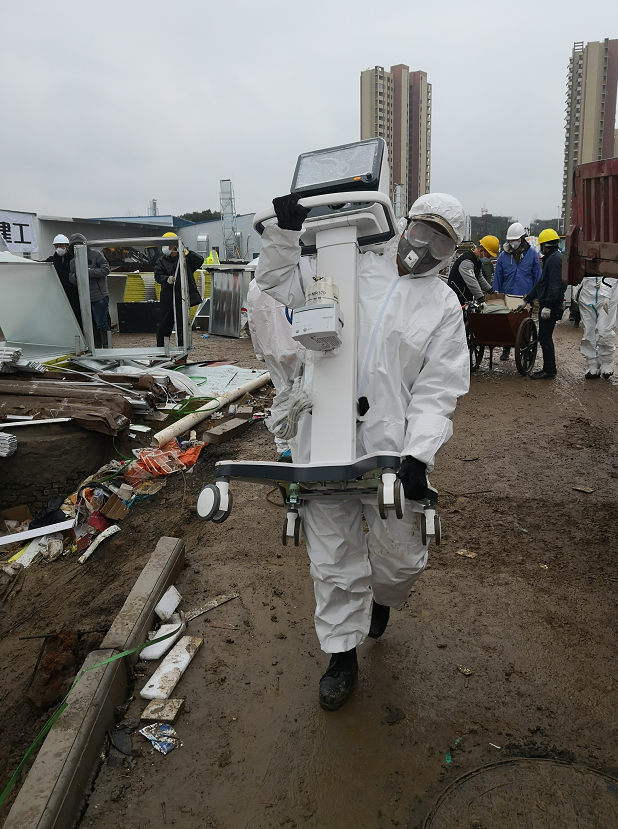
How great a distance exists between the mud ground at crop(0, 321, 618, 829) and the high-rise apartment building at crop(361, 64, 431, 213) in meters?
33.2

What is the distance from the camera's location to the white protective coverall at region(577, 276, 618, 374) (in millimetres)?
8031

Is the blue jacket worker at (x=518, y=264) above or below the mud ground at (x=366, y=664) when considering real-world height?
above

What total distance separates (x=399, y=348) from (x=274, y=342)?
1.70m

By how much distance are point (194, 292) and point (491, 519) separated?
22.4 feet

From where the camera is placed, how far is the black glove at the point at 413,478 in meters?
2.10

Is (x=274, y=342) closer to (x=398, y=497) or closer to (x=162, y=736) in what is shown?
(x=398, y=497)

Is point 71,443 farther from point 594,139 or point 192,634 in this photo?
point 594,139

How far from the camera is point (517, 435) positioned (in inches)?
238

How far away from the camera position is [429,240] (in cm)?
231

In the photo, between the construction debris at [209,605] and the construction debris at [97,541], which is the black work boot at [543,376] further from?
the construction debris at [209,605]

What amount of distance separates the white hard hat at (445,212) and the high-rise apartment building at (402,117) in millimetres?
34047

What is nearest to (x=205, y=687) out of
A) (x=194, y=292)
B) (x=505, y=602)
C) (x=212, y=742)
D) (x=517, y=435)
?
(x=212, y=742)

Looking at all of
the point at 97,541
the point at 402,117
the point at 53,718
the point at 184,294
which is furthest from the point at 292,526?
the point at 402,117

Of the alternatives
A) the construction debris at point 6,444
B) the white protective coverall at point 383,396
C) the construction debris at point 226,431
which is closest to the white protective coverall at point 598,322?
the construction debris at point 226,431
